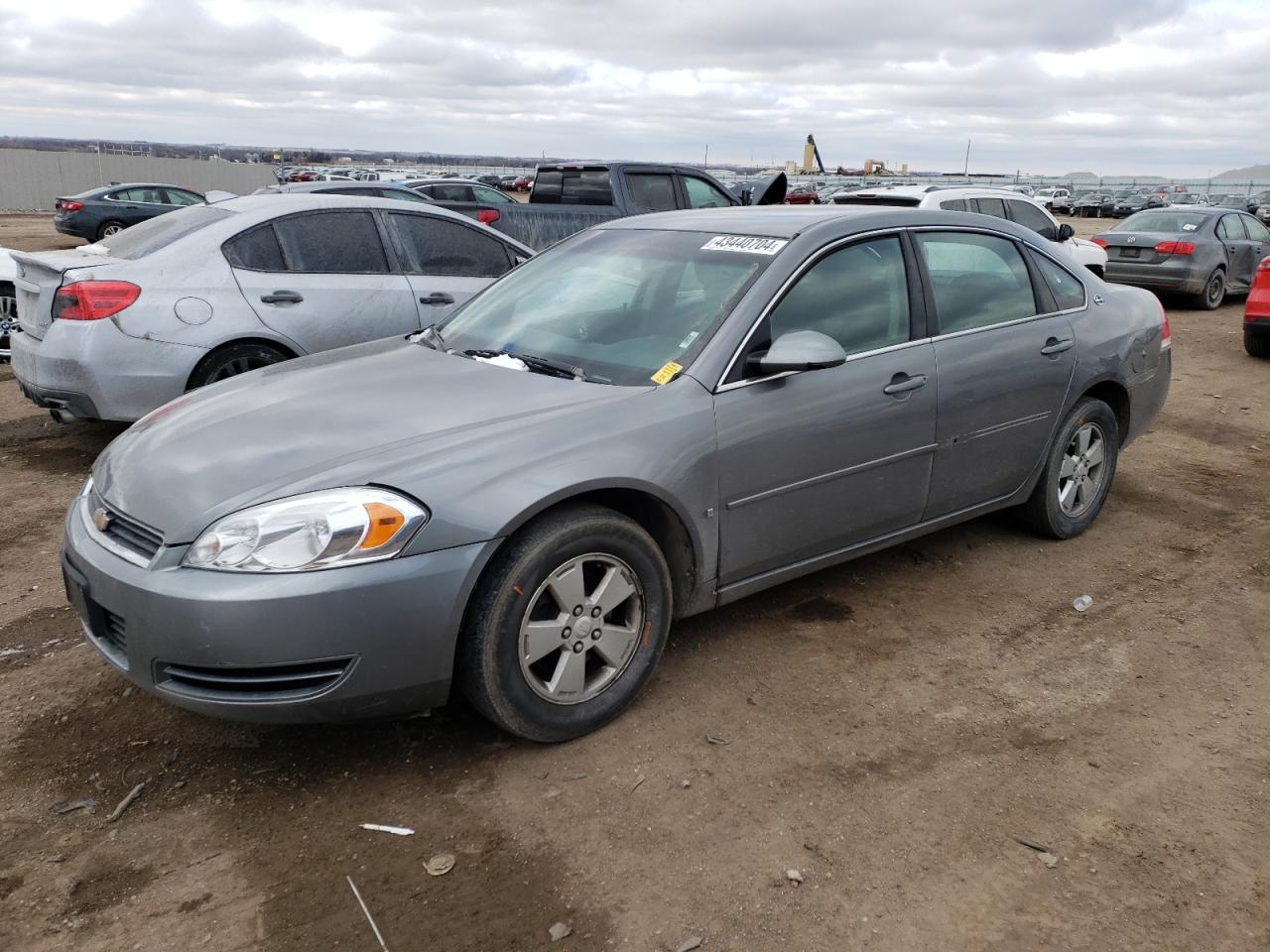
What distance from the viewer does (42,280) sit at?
6074 millimetres

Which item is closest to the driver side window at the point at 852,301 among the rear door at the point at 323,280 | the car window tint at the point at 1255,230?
the rear door at the point at 323,280

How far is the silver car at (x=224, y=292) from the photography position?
5754mm

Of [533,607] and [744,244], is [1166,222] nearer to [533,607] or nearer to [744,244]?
[744,244]

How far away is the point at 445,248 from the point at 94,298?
218 centimetres

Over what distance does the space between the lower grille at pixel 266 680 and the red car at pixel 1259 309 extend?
10.3 meters

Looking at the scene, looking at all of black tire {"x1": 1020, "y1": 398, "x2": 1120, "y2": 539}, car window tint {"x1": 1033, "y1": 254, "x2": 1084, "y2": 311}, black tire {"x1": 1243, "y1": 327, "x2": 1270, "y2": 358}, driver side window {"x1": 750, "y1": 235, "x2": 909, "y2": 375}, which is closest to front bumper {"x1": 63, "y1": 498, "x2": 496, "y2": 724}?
driver side window {"x1": 750, "y1": 235, "x2": 909, "y2": 375}

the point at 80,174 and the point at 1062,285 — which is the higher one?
the point at 80,174

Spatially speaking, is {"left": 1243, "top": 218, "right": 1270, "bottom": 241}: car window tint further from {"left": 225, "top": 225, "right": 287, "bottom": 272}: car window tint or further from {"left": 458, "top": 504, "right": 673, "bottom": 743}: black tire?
{"left": 458, "top": 504, "right": 673, "bottom": 743}: black tire

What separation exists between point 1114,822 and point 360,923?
6.81 ft

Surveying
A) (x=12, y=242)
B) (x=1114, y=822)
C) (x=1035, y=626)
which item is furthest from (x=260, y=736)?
(x=12, y=242)

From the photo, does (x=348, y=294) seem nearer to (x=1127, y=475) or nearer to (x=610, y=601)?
(x=610, y=601)

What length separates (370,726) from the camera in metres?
3.45

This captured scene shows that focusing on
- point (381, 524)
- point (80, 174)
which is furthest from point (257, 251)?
point (80, 174)

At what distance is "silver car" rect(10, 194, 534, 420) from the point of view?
575 centimetres
